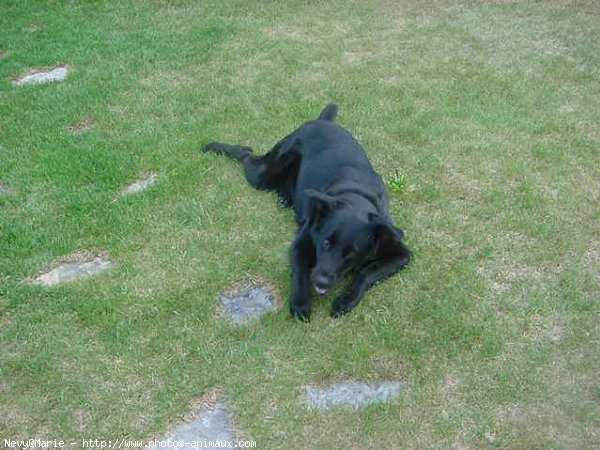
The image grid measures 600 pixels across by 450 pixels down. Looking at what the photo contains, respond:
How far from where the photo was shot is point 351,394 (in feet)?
11.6

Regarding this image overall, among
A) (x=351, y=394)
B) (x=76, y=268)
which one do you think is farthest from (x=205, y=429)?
(x=76, y=268)

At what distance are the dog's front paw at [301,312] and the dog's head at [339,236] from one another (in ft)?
0.40

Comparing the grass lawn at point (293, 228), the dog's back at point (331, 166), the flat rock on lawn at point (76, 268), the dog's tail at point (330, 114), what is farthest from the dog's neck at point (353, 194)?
the flat rock on lawn at point (76, 268)

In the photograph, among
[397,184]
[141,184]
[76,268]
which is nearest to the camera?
[76,268]

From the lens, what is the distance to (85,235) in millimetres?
4766

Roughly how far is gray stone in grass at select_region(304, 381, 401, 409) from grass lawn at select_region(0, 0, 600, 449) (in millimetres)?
59

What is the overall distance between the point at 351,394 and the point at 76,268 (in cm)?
204

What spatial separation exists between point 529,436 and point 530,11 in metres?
6.68

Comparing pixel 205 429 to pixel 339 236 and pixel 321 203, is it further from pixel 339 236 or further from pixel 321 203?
pixel 321 203

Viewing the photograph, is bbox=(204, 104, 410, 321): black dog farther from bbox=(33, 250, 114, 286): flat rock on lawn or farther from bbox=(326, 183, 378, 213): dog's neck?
bbox=(33, 250, 114, 286): flat rock on lawn

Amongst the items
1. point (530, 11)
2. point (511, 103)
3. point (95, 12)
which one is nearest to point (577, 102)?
point (511, 103)

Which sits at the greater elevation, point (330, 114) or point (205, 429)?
point (330, 114)

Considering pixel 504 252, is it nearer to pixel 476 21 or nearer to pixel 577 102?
pixel 577 102

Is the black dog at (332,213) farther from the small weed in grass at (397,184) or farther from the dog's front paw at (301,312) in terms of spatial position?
the small weed in grass at (397,184)
